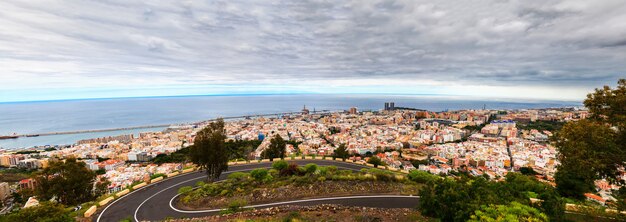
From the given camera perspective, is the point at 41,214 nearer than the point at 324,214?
Yes

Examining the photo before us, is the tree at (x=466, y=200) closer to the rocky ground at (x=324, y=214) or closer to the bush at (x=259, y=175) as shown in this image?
the rocky ground at (x=324, y=214)

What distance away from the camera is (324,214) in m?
9.70

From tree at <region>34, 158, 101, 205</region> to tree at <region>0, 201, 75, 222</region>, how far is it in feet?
27.1

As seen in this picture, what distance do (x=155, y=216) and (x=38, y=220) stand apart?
17.0ft

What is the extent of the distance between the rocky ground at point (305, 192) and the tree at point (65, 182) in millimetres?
6548

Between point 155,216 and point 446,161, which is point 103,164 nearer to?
point 155,216

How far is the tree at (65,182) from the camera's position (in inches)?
509

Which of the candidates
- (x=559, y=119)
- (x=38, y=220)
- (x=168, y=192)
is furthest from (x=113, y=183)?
(x=559, y=119)

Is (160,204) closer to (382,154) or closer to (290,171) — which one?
(290,171)

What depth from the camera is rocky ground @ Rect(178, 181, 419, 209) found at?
483 inches

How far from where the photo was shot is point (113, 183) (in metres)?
26.2

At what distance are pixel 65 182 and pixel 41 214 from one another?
912cm

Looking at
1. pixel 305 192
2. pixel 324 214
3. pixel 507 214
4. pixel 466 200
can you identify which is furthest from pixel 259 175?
pixel 507 214

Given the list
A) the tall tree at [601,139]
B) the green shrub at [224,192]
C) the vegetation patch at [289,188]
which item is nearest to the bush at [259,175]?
the vegetation patch at [289,188]
